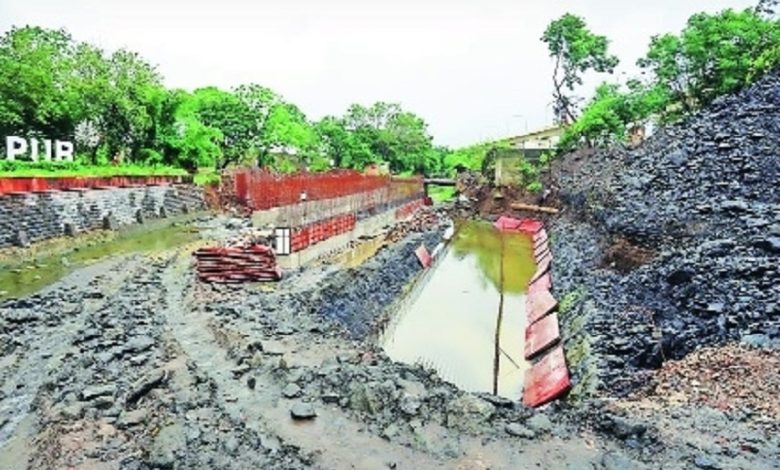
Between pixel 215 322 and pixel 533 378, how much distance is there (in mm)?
6323

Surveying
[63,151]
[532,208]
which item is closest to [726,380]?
[63,151]

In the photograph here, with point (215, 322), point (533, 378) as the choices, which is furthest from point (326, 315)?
point (533, 378)

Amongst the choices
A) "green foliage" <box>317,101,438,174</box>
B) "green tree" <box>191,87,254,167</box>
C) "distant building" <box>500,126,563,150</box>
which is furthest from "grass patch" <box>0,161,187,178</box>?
"distant building" <box>500,126,563,150</box>

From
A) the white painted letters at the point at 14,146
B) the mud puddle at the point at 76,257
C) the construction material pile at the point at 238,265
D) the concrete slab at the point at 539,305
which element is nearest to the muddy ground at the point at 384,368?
the construction material pile at the point at 238,265

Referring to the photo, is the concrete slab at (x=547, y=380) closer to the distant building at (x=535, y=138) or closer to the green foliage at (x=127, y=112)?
the green foliage at (x=127, y=112)

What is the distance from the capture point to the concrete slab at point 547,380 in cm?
1144

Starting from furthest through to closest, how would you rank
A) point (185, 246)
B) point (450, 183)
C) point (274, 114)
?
point (450, 183) → point (274, 114) → point (185, 246)

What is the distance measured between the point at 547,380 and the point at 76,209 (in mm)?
18987

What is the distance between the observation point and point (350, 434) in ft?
25.2

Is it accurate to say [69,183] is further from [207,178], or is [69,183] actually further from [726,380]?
[726,380]

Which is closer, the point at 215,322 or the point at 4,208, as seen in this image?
the point at 215,322

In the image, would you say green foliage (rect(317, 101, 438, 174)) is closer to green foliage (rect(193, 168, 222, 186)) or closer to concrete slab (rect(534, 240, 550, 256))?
green foliage (rect(193, 168, 222, 186))

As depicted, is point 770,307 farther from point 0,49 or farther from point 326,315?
point 0,49

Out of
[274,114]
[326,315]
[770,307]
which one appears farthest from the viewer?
[274,114]
